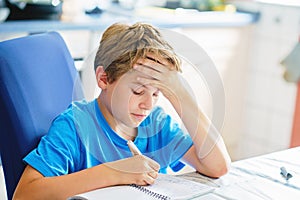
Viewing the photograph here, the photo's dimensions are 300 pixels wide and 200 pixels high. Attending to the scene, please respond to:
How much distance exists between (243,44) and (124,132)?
6.66 feet

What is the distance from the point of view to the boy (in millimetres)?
992

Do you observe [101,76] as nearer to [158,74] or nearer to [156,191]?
[158,74]

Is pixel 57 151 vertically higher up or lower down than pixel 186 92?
lower down

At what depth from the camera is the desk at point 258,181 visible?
3.55 feet

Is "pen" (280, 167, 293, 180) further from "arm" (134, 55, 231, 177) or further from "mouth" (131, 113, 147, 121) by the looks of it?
"mouth" (131, 113, 147, 121)

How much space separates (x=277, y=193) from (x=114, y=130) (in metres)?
0.37

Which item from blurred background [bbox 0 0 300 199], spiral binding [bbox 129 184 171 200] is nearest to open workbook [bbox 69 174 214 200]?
spiral binding [bbox 129 184 171 200]

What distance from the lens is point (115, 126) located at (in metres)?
1.19

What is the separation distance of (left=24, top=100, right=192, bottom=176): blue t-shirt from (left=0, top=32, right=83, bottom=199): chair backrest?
0.30 feet

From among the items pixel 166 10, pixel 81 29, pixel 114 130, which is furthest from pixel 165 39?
pixel 166 10

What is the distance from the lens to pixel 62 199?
1035 millimetres

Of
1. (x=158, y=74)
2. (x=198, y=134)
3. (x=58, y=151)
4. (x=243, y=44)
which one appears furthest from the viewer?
(x=243, y=44)

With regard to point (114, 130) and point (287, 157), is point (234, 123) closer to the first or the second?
point (287, 157)

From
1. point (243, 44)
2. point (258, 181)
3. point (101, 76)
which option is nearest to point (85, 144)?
point (101, 76)
